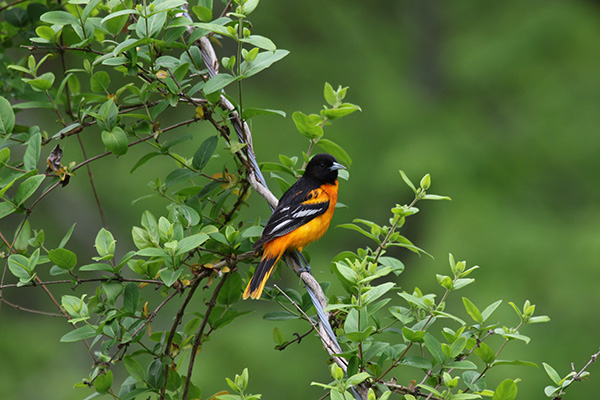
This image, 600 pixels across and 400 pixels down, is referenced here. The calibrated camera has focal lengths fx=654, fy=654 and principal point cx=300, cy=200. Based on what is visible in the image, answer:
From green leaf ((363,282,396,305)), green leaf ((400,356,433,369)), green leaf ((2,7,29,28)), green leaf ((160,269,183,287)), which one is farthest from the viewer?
green leaf ((2,7,29,28))

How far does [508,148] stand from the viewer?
25.6 ft

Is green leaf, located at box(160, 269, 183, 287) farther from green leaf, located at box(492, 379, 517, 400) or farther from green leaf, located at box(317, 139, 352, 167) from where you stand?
green leaf, located at box(492, 379, 517, 400)

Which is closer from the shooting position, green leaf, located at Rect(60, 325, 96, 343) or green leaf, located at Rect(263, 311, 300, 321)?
green leaf, located at Rect(60, 325, 96, 343)

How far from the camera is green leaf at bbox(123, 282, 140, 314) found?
7.84 feet

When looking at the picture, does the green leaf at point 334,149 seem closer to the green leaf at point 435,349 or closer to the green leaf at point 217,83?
the green leaf at point 217,83

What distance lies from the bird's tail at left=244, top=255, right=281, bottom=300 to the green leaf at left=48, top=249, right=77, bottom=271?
68cm

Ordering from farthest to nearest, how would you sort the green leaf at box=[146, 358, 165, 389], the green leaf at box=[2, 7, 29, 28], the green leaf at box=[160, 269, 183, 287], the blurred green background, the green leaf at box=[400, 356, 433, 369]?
the blurred green background → the green leaf at box=[2, 7, 29, 28] → the green leaf at box=[146, 358, 165, 389] → the green leaf at box=[160, 269, 183, 287] → the green leaf at box=[400, 356, 433, 369]

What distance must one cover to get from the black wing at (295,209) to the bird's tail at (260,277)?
0.10 m

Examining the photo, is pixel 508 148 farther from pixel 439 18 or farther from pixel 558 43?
pixel 439 18

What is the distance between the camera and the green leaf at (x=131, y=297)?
94.0 inches

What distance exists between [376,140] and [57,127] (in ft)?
17.2

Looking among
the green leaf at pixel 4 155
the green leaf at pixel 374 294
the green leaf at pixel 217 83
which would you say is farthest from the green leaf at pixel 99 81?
the green leaf at pixel 374 294

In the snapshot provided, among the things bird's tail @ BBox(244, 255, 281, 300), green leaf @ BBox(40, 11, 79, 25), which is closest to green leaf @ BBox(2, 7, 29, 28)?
green leaf @ BBox(40, 11, 79, 25)

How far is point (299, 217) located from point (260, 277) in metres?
0.77
